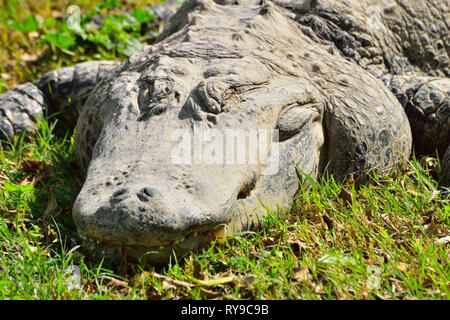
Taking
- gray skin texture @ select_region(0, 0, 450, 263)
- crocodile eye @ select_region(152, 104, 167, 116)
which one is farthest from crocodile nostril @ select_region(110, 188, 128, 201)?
crocodile eye @ select_region(152, 104, 167, 116)

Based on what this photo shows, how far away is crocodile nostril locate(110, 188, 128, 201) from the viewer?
2.54 metres

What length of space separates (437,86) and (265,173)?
75.7 inches

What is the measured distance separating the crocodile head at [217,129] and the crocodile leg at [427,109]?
28 centimetres

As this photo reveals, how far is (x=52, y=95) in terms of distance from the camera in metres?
5.03

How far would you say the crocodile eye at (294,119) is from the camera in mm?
3262

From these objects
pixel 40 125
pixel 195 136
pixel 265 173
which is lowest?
pixel 40 125

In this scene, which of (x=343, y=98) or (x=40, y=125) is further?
(x=40, y=125)

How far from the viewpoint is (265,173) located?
308cm

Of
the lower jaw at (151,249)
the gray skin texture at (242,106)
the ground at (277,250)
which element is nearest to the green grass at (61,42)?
the gray skin texture at (242,106)

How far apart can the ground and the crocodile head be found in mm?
141

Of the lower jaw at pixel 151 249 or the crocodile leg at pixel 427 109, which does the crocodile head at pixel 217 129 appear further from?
the crocodile leg at pixel 427 109

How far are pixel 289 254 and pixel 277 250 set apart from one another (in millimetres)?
89
